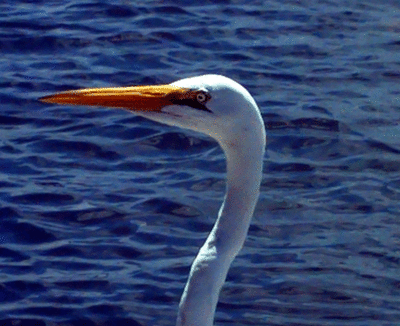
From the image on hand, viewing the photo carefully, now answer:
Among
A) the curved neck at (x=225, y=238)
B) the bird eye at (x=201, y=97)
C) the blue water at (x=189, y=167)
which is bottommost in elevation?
the curved neck at (x=225, y=238)

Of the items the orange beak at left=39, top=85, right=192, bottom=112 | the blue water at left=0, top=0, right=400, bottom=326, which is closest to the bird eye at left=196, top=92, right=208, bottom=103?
the orange beak at left=39, top=85, right=192, bottom=112

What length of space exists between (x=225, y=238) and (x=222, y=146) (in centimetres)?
48

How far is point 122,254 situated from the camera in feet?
31.0

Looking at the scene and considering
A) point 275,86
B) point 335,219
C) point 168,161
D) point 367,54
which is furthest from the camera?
point 367,54

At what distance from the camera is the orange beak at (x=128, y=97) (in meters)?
5.76

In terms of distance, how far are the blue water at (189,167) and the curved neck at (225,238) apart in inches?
122

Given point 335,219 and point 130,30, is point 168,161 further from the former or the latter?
point 130,30

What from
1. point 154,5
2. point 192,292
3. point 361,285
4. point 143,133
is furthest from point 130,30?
point 192,292

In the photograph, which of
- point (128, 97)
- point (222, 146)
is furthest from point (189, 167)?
point (222, 146)

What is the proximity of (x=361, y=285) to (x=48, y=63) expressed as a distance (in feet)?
18.2

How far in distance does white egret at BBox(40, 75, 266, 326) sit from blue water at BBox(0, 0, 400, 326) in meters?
3.10

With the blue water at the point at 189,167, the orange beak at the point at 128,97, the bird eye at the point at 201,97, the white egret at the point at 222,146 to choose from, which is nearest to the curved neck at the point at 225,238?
the white egret at the point at 222,146

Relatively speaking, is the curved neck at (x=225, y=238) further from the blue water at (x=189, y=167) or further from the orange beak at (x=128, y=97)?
the blue water at (x=189, y=167)

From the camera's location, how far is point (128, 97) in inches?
229
